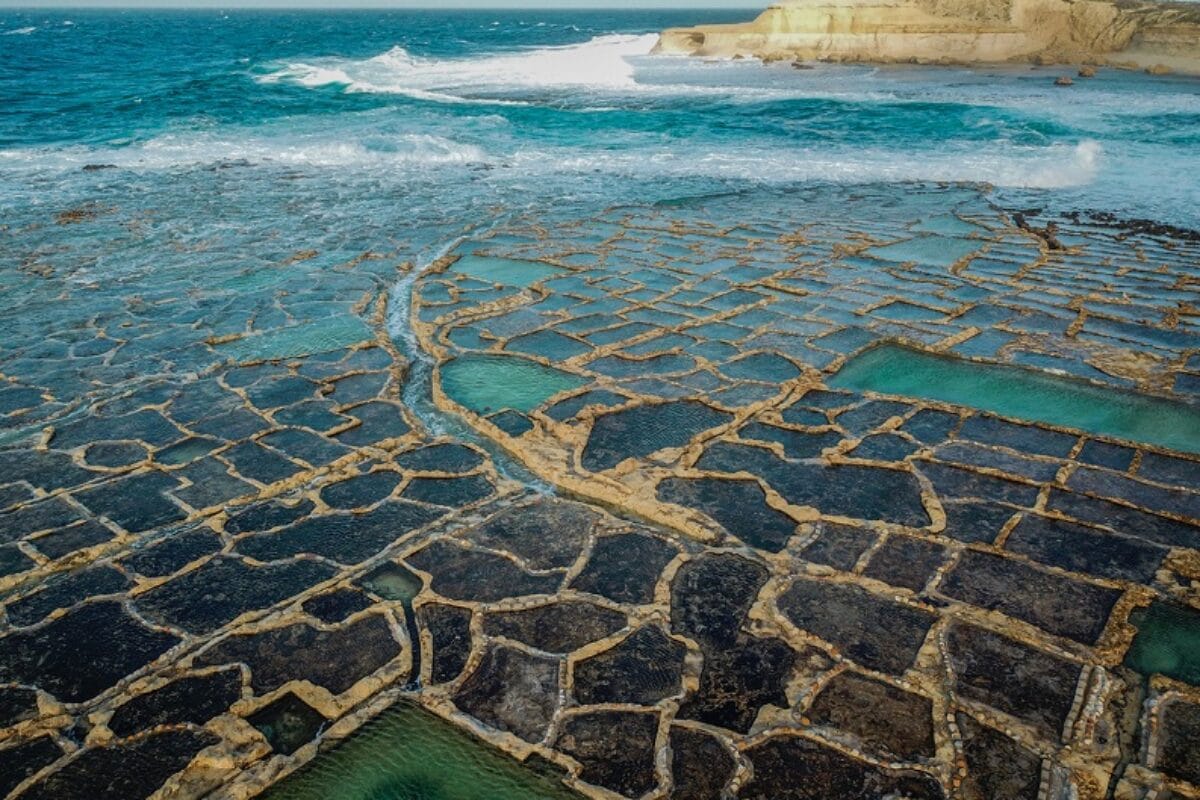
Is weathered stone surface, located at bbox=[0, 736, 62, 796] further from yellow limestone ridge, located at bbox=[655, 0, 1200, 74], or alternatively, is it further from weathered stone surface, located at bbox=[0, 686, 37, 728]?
yellow limestone ridge, located at bbox=[655, 0, 1200, 74]

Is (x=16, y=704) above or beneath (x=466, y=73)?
beneath

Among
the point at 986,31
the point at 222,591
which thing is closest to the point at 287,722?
the point at 222,591

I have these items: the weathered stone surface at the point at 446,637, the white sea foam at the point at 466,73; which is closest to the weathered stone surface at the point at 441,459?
the weathered stone surface at the point at 446,637

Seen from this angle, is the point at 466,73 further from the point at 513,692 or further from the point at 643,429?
the point at 513,692

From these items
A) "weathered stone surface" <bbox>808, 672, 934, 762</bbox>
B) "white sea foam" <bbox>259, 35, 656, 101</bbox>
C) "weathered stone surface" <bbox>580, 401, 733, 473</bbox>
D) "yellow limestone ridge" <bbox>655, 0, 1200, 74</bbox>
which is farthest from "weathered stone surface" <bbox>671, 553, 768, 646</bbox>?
"yellow limestone ridge" <bbox>655, 0, 1200, 74</bbox>

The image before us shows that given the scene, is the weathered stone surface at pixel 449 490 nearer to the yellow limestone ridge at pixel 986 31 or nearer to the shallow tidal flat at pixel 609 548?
the shallow tidal flat at pixel 609 548
